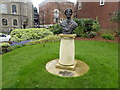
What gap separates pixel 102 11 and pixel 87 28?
4.27 metres

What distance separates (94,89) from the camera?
10.5 ft

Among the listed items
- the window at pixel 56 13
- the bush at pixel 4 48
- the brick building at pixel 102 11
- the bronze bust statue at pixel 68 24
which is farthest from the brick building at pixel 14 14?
the bronze bust statue at pixel 68 24

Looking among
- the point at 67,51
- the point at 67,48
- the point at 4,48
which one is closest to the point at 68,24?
the point at 67,48

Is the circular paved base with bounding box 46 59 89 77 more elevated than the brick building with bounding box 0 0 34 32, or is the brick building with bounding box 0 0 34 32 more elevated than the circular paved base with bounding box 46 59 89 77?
the brick building with bounding box 0 0 34 32

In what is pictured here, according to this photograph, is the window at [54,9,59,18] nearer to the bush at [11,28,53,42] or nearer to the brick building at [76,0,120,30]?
the brick building at [76,0,120,30]

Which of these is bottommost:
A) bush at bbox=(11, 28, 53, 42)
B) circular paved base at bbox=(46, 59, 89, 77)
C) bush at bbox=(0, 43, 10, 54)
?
circular paved base at bbox=(46, 59, 89, 77)

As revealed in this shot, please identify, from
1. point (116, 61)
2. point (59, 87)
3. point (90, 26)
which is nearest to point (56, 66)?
point (59, 87)

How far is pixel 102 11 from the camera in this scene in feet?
44.6

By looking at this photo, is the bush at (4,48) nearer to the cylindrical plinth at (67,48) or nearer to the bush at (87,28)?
the cylindrical plinth at (67,48)

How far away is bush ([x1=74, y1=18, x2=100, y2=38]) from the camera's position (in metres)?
10.5

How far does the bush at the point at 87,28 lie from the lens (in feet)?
34.6

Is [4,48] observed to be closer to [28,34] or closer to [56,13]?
[28,34]

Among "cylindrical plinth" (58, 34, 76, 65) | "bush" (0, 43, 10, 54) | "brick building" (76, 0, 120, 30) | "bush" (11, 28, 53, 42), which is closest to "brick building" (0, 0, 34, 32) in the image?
"brick building" (76, 0, 120, 30)

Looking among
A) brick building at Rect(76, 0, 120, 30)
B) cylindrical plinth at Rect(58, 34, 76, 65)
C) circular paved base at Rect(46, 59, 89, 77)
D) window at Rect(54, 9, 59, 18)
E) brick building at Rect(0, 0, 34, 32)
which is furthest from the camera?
window at Rect(54, 9, 59, 18)
